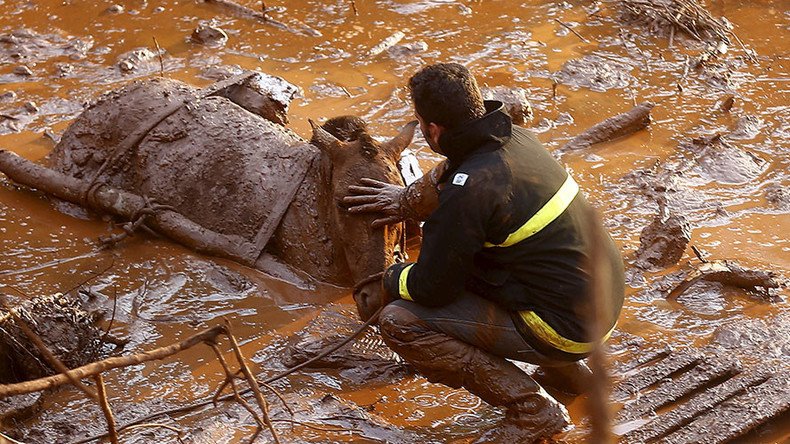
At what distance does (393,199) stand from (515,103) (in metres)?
2.67

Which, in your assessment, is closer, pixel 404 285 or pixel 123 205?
pixel 404 285

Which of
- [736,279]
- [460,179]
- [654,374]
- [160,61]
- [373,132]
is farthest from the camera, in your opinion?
[160,61]

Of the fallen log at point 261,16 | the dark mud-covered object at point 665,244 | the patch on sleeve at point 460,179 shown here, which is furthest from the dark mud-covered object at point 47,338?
the fallen log at point 261,16

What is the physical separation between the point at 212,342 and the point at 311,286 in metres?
2.52

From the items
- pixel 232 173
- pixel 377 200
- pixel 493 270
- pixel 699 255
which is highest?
pixel 493 270

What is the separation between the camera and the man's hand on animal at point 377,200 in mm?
4617

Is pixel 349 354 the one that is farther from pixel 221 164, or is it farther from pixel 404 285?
pixel 221 164

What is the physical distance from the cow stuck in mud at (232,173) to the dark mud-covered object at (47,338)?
97 cm

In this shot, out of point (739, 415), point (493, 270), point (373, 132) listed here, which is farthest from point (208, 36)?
point (739, 415)

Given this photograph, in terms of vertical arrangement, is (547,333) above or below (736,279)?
above

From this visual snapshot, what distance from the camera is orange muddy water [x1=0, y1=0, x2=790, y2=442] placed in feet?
14.2

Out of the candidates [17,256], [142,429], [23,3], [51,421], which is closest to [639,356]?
[142,429]

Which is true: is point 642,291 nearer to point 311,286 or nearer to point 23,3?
point 311,286

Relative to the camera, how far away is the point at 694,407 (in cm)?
409
